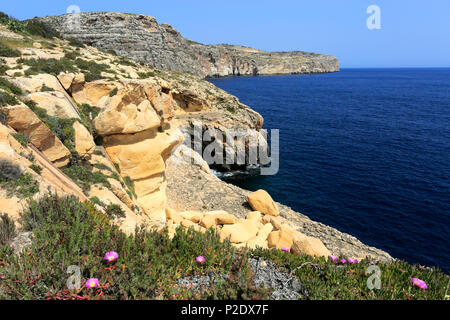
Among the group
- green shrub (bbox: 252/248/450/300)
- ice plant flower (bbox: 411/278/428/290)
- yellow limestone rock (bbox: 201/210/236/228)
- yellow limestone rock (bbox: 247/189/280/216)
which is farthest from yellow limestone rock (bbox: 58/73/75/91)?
ice plant flower (bbox: 411/278/428/290)

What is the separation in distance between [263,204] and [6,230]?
23.2 meters

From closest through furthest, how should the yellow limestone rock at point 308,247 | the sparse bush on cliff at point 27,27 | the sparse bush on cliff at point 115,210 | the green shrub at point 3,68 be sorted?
the sparse bush on cliff at point 115,210
the green shrub at point 3,68
the yellow limestone rock at point 308,247
the sparse bush on cliff at point 27,27

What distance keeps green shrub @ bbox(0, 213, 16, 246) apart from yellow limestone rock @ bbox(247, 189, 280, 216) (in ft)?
75.1

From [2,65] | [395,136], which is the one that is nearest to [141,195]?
[2,65]

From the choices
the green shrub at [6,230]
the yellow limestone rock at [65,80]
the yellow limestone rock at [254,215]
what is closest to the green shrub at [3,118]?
the green shrub at [6,230]

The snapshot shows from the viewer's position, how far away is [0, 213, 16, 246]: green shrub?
5.63 m

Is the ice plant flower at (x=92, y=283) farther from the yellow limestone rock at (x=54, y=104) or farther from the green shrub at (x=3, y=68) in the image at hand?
the green shrub at (x=3, y=68)

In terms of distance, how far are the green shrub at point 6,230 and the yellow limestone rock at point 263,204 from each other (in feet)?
75.1

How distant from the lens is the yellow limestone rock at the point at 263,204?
26688 millimetres

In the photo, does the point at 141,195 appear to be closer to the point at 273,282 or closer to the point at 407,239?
the point at 273,282

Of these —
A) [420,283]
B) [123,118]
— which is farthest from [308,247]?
[123,118]

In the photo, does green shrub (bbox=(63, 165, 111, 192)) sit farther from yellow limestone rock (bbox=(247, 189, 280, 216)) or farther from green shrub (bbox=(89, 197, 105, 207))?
yellow limestone rock (bbox=(247, 189, 280, 216))

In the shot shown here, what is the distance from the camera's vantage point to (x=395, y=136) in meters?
53.9

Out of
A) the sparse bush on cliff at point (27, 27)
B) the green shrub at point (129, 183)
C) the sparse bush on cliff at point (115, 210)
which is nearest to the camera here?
the sparse bush on cliff at point (115, 210)
